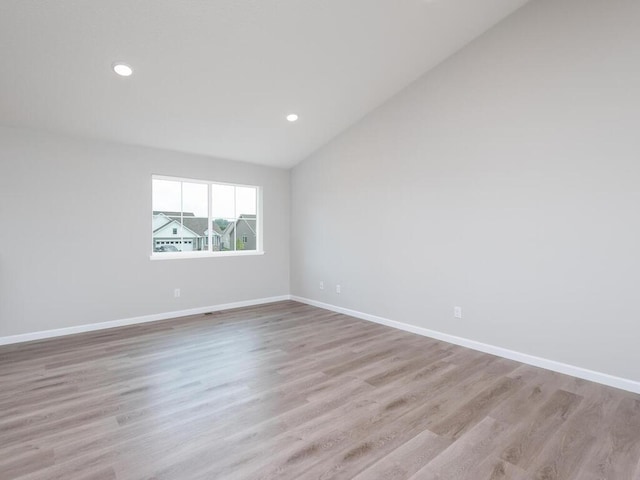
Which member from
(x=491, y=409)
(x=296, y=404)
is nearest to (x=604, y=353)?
(x=491, y=409)

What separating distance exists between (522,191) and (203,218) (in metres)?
4.17

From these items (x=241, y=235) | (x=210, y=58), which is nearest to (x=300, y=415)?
(x=210, y=58)

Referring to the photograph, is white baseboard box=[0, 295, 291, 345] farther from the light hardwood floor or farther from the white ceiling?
the white ceiling

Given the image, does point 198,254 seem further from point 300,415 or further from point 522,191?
point 522,191

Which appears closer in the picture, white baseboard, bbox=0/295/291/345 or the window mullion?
white baseboard, bbox=0/295/291/345

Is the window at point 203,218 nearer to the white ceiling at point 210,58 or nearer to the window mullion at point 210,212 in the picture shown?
the window mullion at point 210,212

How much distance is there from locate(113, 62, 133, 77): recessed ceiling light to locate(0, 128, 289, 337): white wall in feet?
4.91

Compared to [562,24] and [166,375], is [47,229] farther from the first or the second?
[562,24]

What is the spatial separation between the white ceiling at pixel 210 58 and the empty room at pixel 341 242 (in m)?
0.02

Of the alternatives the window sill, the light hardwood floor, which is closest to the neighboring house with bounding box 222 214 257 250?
the window sill

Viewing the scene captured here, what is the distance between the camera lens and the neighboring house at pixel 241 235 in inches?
216

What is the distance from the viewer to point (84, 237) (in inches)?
161

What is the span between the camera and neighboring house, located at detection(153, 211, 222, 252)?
4777 millimetres

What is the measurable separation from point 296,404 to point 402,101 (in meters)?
3.58
